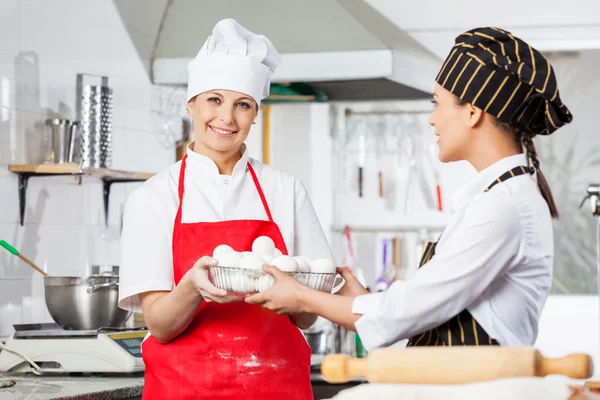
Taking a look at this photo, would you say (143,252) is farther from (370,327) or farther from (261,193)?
(370,327)

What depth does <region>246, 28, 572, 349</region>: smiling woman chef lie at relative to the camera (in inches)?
60.1

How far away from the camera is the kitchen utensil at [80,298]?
281 cm

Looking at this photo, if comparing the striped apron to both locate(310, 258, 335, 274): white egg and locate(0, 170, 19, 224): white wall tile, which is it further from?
locate(0, 170, 19, 224): white wall tile

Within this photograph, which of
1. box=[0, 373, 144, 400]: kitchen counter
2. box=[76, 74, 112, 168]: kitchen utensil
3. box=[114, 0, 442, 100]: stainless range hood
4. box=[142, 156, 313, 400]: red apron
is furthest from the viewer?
box=[114, 0, 442, 100]: stainless range hood

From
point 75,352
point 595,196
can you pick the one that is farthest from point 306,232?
point 595,196

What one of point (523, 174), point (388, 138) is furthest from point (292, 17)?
point (523, 174)

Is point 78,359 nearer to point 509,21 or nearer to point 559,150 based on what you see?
point 509,21

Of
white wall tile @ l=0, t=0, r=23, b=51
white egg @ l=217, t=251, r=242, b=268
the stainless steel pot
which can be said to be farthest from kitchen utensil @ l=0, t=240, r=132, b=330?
white egg @ l=217, t=251, r=242, b=268

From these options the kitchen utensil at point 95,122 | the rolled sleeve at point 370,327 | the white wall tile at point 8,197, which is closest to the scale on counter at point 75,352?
the white wall tile at point 8,197

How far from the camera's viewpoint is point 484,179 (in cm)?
162

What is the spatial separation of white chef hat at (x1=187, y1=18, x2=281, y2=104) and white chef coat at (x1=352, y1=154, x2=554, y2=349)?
77 centimetres

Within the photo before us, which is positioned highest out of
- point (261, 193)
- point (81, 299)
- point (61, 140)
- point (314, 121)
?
point (314, 121)

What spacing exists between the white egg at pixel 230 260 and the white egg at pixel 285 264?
0.24 feet

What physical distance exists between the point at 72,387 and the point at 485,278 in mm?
1391
